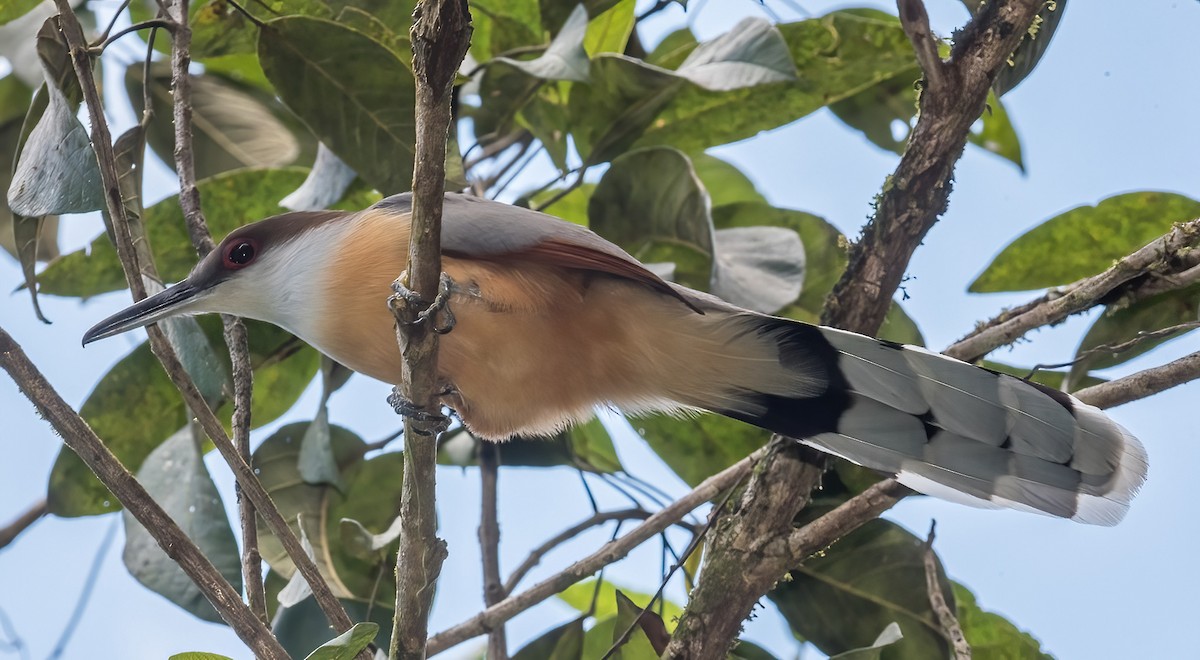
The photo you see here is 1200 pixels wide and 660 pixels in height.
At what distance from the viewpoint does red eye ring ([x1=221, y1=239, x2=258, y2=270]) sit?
2.01 m

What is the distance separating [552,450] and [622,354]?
0.63 m

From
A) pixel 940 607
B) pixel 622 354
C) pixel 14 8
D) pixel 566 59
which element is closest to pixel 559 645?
pixel 622 354

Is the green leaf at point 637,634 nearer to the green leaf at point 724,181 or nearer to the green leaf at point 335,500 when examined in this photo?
the green leaf at point 335,500

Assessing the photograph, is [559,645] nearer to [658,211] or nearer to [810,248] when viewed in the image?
[658,211]

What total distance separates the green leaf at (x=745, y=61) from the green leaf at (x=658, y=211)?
7.3 inches

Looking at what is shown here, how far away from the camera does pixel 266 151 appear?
9.53 ft

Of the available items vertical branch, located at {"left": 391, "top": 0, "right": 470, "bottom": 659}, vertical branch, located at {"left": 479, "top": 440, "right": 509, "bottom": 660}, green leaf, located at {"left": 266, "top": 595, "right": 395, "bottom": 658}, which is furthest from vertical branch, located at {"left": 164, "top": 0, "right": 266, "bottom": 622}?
vertical branch, located at {"left": 479, "top": 440, "right": 509, "bottom": 660}

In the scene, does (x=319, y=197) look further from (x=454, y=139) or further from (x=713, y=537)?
(x=713, y=537)

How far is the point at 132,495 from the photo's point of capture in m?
1.53

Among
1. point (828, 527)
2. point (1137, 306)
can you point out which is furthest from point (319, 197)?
point (1137, 306)

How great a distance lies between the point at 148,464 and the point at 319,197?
26.6 inches

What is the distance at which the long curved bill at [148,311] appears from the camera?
189 cm

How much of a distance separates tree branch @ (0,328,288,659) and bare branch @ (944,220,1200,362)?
4.36ft

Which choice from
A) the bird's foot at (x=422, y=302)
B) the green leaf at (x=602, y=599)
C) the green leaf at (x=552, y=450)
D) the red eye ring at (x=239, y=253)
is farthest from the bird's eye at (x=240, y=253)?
the green leaf at (x=602, y=599)
